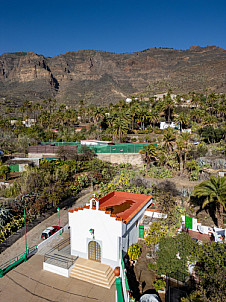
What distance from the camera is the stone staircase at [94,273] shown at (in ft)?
39.2

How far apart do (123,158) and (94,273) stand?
972 inches

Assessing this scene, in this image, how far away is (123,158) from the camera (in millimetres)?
36156

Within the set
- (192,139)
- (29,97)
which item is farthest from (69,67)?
(192,139)

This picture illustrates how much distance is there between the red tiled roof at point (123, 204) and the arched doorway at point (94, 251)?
7.17ft

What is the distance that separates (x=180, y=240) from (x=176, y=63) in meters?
173

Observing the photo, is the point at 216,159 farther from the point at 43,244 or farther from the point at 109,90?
the point at 109,90

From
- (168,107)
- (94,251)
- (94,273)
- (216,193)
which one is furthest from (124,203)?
(168,107)

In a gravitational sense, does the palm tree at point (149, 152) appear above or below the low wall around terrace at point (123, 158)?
above

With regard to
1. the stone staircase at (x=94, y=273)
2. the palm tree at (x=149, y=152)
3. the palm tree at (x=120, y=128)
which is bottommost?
the stone staircase at (x=94, y=273)

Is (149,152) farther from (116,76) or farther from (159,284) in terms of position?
(116,76)

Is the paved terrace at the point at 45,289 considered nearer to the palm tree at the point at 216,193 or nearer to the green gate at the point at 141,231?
the green gate at the point at 141,231

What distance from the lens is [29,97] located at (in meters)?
118

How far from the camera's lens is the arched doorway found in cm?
1302

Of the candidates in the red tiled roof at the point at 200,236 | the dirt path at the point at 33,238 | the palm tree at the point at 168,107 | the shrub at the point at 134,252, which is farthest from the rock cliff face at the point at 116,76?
the shrub at the point at 134,252
